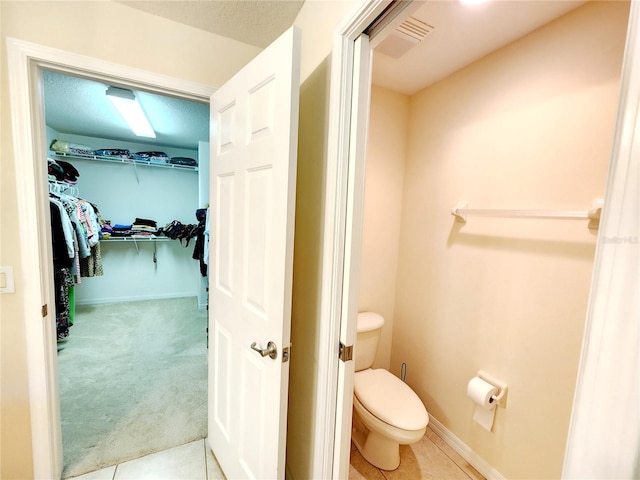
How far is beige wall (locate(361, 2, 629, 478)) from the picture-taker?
1.15 meters

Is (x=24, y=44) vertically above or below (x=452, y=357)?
above

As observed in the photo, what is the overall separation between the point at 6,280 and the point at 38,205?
1.16ft

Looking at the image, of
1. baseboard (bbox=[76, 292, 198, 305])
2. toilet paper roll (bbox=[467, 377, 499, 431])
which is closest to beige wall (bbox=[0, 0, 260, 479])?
toilet paper roll (bbox=[467, 377, 499, 431])

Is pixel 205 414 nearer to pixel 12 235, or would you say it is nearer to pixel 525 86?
pixel 12 235

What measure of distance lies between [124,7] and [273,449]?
6.69ft

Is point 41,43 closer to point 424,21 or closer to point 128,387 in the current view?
point 424,21

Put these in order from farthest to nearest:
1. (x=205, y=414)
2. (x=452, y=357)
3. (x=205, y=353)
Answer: (x=205, y=353) < (x=205, y=414) < (x=452, y=357)

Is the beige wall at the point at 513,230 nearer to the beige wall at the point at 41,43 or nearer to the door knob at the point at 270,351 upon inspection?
the door knob at the point at 270,351

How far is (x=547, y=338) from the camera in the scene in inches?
49.5

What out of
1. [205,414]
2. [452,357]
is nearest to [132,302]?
[205,414]

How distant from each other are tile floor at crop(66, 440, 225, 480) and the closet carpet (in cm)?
5

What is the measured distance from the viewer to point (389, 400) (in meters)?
1.52

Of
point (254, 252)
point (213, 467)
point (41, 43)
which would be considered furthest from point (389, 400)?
point (41, 43)

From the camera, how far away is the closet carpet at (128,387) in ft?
5.34
